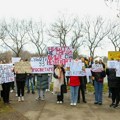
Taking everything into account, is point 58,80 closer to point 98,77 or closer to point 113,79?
point 98,77

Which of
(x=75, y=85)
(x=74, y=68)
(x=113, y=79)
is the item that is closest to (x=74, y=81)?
(x=75, y=85)

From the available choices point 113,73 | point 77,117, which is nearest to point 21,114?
point 77,117

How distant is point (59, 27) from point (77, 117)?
48538 millimetres

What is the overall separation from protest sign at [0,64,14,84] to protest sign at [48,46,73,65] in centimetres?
182

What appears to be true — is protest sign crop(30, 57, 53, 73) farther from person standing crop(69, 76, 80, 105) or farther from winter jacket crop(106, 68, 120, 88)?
winter jacket crop(106, 68, 120, 88)

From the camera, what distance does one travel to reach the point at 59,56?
1684 cm

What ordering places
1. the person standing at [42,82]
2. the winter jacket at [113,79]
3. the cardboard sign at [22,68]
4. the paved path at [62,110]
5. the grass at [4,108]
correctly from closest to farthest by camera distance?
the paved path at [62,110], the grass at [4,108], the winter jacket at [113,79], the cardboard sign at [22,68], the person standing at [42,82]

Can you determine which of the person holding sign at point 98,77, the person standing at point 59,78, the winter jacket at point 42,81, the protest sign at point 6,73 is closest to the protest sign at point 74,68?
the person standing at point 59,78

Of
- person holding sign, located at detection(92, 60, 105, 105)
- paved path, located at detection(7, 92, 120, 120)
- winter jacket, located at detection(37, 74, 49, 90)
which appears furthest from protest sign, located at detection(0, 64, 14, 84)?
person holding sign, located at detection(92, 60, 105, 105)

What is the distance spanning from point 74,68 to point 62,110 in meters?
2.21

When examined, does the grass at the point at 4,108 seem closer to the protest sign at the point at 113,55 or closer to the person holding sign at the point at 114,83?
the person holding sign at the point at 114,83

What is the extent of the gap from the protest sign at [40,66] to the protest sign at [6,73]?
1.50 m

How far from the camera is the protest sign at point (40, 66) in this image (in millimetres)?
17219

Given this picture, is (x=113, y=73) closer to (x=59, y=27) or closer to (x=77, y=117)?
(x=77, y=117)
